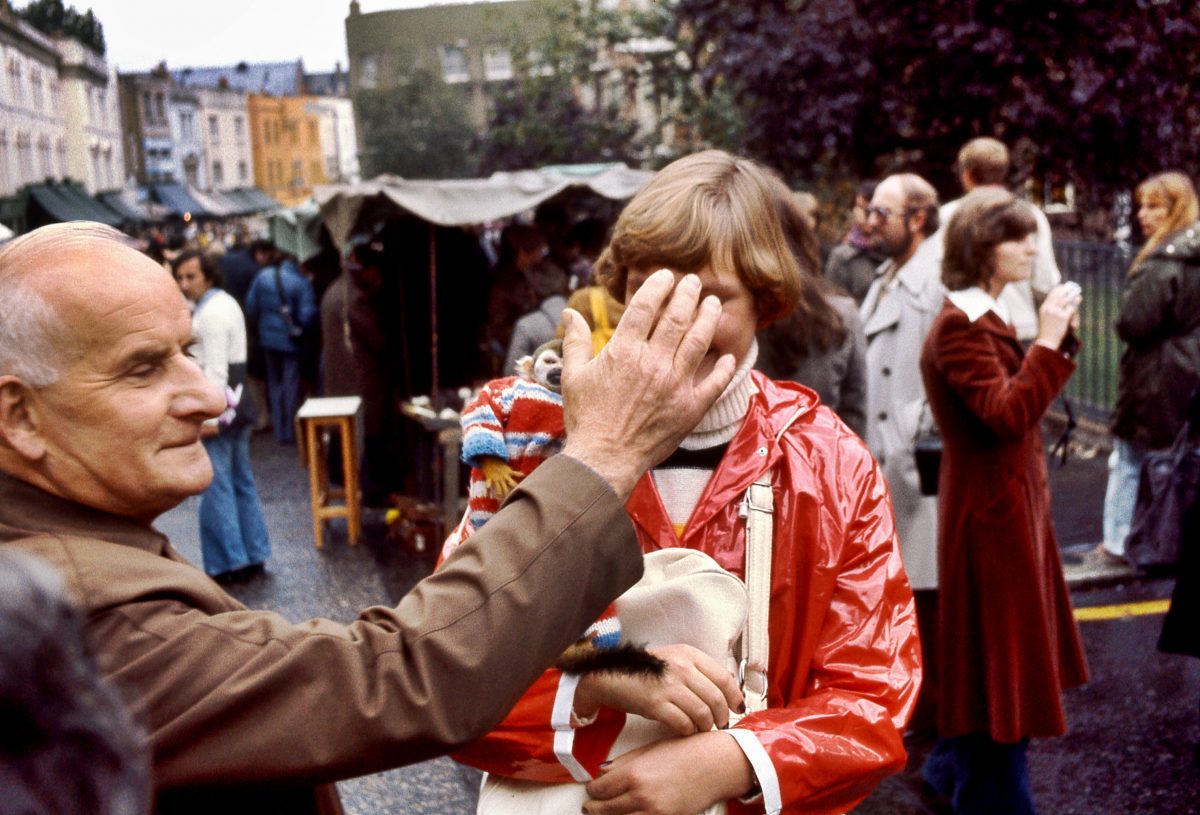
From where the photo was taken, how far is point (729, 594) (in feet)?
5.38

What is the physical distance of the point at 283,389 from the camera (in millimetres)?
12742

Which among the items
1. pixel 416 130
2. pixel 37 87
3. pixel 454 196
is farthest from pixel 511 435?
pixel 416 130

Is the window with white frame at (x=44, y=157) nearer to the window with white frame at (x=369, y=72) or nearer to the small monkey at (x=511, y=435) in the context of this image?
the window with white frame at (x=369, y=72)

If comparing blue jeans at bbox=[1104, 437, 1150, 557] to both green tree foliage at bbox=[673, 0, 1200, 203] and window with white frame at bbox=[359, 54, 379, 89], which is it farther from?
window with white frame at bbox=[359, 54, 379, 89]

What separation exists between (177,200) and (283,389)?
27755 mm

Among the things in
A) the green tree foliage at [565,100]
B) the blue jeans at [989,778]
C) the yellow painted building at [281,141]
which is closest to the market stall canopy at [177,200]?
the green tree foliage at [565,100]

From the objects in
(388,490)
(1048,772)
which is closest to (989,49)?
(388,490)

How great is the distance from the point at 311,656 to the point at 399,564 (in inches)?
275

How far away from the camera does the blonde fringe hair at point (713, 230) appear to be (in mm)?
1882

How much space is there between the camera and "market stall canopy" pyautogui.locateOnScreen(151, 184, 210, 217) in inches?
1416

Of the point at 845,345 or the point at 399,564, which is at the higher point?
the point at 845,345

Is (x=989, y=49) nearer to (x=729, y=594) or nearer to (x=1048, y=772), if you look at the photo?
(x=1048, y=772)

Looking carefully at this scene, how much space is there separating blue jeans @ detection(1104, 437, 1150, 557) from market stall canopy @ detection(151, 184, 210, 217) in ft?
103

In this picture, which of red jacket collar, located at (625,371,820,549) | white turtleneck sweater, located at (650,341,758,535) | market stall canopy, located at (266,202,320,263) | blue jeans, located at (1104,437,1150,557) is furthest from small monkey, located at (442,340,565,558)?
market stall canopy, located at (266,202,320,263)
